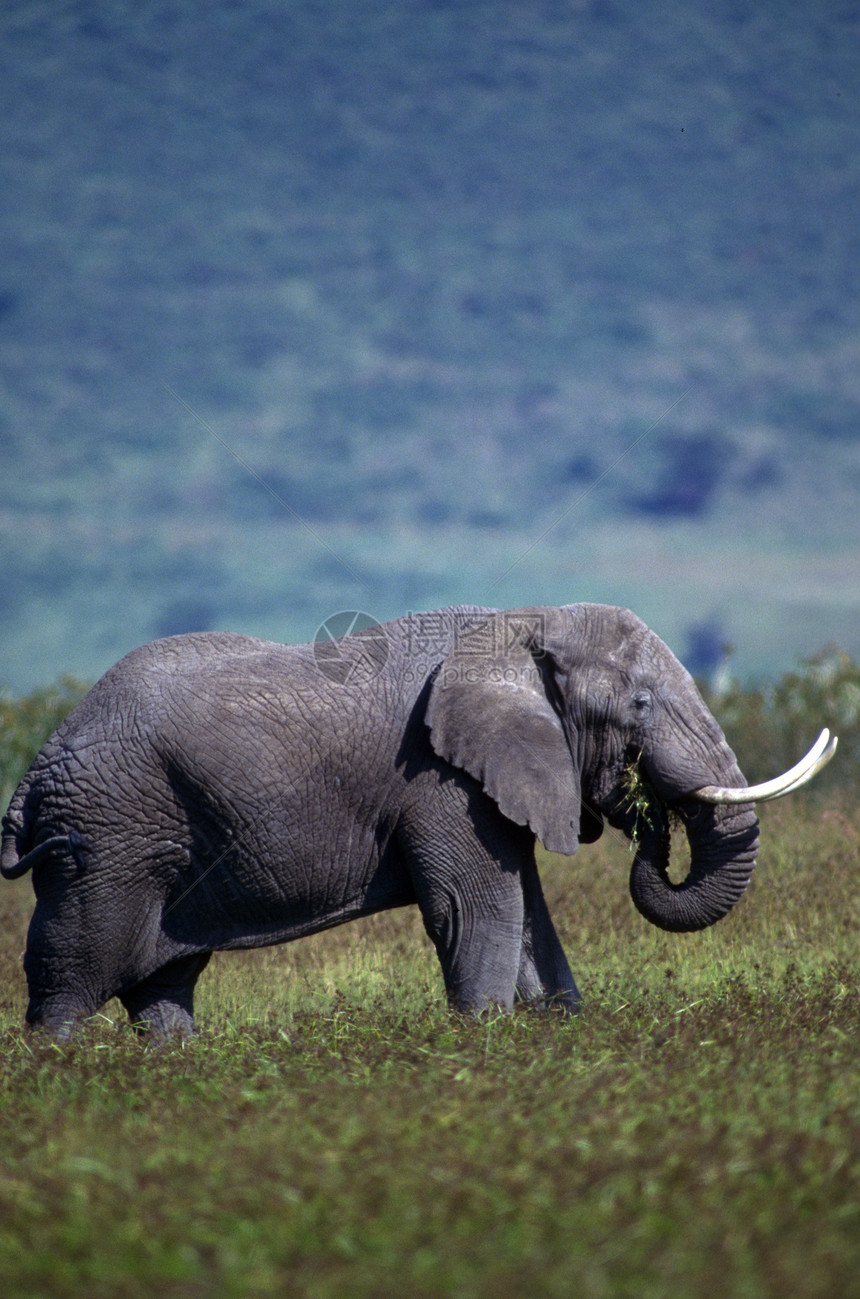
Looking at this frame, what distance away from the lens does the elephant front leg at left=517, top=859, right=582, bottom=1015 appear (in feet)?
21.9

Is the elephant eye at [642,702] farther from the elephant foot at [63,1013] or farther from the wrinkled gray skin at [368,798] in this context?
the elephant foot at [63,1013]

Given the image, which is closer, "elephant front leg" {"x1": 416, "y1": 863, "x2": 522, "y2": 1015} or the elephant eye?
"elephant front leg" {"x1": 416, "y1": 863, "x2": 522, "y2": 1015}

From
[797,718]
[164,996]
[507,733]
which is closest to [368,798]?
[507,733]

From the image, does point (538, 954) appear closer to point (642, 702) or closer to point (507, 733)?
point (507, 733)

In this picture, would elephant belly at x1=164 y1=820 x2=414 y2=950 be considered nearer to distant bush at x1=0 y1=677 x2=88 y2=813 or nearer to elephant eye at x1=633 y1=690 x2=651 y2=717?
elephant eye at x1=633 y1=690 x2=651 y2=717

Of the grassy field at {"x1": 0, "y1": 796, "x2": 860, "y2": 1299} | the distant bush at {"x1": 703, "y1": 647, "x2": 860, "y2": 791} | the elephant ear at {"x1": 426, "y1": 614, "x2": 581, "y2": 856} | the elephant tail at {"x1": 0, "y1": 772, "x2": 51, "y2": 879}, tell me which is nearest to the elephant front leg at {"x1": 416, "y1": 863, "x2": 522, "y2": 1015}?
the grassy field at {"x1": 0, "y1": 796, "x2": 860, "y2": 1299}

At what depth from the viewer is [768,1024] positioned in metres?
5.62

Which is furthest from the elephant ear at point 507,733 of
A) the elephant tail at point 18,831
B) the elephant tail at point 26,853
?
the elephant tail at point 18,831

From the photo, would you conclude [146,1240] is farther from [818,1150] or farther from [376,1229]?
[818,1150]

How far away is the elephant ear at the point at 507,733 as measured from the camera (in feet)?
20.1

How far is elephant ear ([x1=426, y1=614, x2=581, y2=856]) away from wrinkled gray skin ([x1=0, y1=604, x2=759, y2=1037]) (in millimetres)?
11

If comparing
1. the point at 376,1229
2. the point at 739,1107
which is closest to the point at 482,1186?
the point at 376,1229

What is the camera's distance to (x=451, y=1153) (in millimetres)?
3584

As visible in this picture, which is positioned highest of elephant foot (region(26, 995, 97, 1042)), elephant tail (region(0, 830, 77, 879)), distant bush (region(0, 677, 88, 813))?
elephant tail (region(0, 830, 77, 879))
